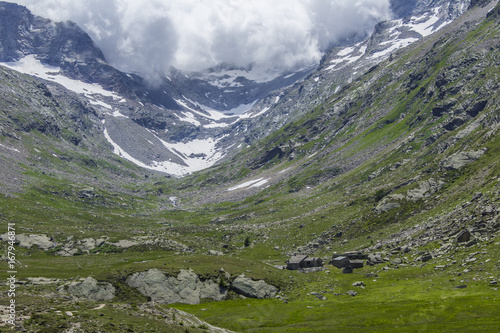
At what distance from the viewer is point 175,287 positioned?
62000 mm

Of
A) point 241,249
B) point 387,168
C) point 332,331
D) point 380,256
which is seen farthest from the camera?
point 387,168

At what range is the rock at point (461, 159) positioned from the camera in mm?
108375

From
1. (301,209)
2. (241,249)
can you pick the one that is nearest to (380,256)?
(241,249)

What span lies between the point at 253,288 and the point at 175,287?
44.5 feet

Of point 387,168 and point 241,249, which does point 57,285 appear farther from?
point 387,168

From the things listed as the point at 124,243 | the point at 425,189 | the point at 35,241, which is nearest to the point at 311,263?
the point at 425,189

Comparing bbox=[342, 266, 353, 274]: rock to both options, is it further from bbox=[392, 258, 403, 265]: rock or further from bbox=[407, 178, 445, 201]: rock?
bbox=[407, 178, 445, 201]: rock

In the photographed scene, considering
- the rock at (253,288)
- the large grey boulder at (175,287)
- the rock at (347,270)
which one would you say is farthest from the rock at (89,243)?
the rock at (347,270)

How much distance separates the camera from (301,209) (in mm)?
162500

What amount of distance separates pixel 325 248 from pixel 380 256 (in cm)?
3030

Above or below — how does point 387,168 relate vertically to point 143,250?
above

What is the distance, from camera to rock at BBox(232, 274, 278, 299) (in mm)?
62969

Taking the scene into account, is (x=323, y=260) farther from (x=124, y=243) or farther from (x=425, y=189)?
(x=124, y=243)

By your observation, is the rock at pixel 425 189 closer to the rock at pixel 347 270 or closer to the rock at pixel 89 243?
the rock at pixel 347 270
